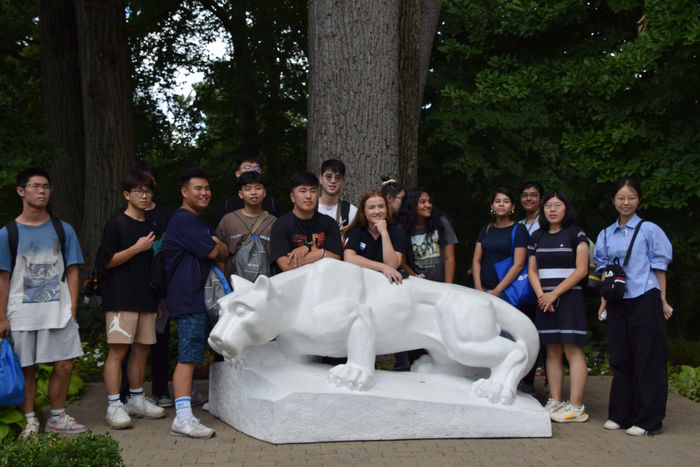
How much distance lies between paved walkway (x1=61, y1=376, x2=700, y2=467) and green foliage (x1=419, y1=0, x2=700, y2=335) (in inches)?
148

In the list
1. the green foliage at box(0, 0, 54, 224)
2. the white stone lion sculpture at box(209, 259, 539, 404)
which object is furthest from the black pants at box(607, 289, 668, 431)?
the green foliage at box(0, 0, 54, 224)

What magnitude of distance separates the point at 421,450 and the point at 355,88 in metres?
3.98

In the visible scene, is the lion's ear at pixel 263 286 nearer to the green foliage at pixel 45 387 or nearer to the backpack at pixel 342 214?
the backpack at pixel 342 214

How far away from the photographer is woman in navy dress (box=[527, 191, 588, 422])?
215 inches

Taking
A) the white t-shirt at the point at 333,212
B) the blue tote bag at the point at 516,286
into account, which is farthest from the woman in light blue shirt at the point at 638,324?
the white t-shirt at the point at 333,212

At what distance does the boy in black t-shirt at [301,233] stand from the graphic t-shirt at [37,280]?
65.5 inches

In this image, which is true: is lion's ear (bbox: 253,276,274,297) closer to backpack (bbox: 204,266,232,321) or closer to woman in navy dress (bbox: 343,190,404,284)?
backpack (bbox: 204,266,232,321)

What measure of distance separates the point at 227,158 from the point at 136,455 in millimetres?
10206

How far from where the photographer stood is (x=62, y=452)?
3.47 metres

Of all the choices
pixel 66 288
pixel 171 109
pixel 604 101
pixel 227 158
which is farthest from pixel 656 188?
pixel 171 109

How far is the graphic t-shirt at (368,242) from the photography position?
5.65m

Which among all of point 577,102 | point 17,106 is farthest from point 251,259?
point 17,106

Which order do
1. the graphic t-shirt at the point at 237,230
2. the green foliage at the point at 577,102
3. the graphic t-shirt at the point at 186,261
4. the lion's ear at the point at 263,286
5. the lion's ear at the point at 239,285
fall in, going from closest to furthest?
the lion's ear at the point at 263,286, the lion's ear at the point at 239,285, the graphic t-shirt at the point at 186,261, the graphic t-shirt at the point at 237,230, the green foliage at the point at 577,102

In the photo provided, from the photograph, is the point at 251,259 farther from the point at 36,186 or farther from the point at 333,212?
the point at 36,186
